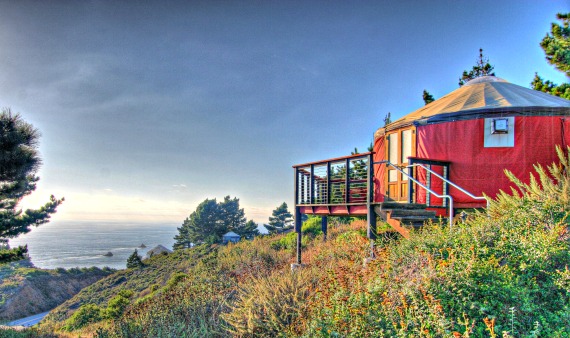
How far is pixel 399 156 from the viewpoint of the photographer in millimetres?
7715

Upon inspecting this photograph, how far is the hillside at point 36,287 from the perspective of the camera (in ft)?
67.9

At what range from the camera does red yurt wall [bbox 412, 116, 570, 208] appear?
661 cm

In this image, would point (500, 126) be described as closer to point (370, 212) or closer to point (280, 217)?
point (370, 212)

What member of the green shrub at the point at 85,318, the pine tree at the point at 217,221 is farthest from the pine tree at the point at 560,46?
the pine tree at the point at 217,221

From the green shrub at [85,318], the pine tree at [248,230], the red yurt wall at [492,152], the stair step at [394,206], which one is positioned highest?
the red yurt wall at [492,152]

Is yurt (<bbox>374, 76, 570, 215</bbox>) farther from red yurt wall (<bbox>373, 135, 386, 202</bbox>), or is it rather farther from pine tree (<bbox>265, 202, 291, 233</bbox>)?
pine tree (<bbox>265, 202, 291, 233</bbox>)

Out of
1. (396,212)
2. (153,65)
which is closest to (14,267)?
(153,65)

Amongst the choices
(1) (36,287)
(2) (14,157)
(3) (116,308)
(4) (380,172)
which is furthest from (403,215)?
(1) (36,287)

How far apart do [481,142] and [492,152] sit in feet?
0.95

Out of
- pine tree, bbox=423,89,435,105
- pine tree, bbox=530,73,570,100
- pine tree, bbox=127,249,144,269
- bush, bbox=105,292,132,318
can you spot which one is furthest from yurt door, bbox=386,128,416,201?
pine tree, bbox=127,249,144,269

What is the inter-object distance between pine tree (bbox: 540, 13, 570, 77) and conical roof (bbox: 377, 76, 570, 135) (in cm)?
227

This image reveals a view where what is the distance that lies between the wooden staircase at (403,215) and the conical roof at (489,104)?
2410mm

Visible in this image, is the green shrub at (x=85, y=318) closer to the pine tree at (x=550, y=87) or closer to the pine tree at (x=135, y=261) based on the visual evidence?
the pine tree at (x=135, y=261)

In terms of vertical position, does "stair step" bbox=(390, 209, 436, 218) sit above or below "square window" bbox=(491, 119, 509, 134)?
below
